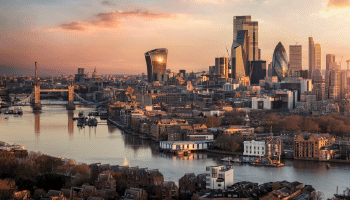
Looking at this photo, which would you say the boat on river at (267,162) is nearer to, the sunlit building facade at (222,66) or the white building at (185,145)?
the white building at (185,145)

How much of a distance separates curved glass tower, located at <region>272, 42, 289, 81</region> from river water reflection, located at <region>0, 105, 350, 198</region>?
2684 centimetres

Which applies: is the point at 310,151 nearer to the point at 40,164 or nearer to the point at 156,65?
the point at 40,164

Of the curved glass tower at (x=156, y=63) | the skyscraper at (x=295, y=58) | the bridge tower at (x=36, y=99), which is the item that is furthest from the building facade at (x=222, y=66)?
the bridge tower at (x=36, y=99)

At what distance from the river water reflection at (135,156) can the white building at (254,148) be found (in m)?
0.66

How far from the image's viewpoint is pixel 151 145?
1361 centimetres

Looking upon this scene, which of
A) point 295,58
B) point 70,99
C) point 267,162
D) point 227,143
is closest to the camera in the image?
point 267,162

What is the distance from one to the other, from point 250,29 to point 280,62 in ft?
16.2

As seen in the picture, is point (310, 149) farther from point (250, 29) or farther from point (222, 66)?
point (222, 66)

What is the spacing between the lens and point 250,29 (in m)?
46.6

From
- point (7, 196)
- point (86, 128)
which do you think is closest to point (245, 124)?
point (86, 128)

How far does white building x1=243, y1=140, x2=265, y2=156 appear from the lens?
1159 centimetres

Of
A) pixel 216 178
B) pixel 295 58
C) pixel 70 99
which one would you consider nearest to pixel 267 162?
pixel 216 178

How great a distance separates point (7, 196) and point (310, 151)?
256 inches

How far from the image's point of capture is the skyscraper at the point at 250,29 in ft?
153
